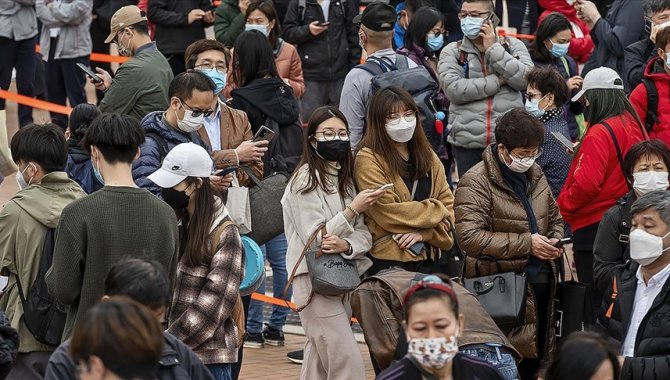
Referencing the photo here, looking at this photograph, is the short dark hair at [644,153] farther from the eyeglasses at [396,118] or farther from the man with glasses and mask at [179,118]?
the man with glasses and mask at [179,118]

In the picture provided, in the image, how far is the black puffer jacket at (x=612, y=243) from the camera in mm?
7562

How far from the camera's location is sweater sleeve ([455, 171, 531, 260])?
7777 mm

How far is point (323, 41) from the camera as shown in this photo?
43.7 ft

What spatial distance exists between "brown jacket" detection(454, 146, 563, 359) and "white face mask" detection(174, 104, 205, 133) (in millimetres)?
1541

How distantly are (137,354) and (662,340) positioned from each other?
→ 9.80ft

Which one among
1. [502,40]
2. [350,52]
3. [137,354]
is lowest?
[350,52]

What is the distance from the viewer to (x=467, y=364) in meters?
5.32

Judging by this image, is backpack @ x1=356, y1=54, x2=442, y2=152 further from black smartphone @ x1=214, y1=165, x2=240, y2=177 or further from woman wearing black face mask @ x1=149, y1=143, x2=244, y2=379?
woman wearing black face mask @ x1=149, y1=143, x2=244, y2=379

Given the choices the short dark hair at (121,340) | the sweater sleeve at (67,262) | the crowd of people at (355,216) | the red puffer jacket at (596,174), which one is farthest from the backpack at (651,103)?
the short dark hair at (121,340)

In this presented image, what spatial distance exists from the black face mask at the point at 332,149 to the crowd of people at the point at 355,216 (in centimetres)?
1

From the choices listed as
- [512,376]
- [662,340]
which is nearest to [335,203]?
[512,376]

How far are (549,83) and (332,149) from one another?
2682 mm

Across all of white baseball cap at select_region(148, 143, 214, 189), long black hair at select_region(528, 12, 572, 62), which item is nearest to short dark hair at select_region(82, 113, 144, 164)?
white baseball cap at select_region(148, 143, 214, 189)

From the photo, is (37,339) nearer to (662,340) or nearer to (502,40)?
(662,340)
